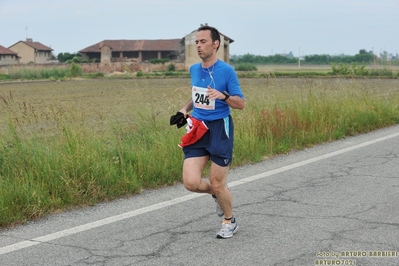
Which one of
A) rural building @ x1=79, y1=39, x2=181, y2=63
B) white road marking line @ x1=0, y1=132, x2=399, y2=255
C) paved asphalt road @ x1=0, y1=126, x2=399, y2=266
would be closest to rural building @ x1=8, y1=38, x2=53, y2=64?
rural building @ x1=79, y1=39, x2=181, y2=63

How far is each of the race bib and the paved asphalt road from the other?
117 centimetres

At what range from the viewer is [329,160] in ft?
32.4

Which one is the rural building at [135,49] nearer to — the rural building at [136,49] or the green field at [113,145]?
the rural building at [136,49]

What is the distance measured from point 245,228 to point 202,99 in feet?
4.33

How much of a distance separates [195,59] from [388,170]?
2858 inches

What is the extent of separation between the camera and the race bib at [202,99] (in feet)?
18.5

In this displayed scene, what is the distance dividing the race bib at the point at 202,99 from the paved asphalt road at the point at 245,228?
3.84 ft

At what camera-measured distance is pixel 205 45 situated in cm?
558

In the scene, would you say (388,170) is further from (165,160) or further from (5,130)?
(5,130)

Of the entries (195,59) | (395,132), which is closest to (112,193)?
(395,132)

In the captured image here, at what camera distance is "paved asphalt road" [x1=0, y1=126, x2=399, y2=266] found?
5184 mm

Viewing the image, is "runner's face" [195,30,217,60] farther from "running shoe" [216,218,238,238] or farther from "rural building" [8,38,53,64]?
"rural building" [8,38,53,64]

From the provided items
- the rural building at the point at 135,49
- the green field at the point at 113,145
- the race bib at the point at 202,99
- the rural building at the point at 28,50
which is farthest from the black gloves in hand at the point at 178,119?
the rural building at the point at 28,50

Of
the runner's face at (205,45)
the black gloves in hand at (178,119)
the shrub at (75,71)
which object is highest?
the runner's face at (205,45)
